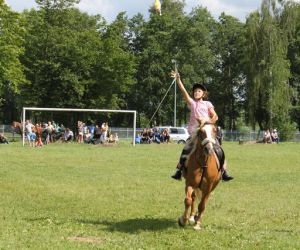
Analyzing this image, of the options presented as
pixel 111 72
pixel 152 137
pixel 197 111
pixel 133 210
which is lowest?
pixel 133 210

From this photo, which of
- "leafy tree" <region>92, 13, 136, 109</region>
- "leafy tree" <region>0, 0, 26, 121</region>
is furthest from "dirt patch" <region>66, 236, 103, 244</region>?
"leafy tree" <region>92, 13, 136, 109</region>

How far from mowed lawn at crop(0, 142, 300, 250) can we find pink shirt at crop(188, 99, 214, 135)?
1981mm

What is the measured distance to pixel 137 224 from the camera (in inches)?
447

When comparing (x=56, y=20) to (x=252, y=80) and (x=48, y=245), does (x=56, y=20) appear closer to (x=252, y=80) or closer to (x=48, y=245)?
(x=252, y=80)

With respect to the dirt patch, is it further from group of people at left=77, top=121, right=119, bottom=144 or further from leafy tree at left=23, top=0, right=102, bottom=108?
leafy tree at left=23, top=0, right=102, bottom=108

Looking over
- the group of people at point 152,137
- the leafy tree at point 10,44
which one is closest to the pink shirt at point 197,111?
the group of people at point 152,137

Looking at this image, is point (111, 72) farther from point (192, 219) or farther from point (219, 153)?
point (219, 153)

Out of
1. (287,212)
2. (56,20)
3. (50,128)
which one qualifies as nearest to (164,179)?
(287,212)

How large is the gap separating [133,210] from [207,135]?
371 cm

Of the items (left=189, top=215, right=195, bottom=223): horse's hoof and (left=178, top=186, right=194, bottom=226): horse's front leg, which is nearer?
(left=178, top=186, right=194, bottom=226): horse's front leg

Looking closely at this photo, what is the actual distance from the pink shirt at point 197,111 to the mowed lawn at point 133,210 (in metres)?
1.98

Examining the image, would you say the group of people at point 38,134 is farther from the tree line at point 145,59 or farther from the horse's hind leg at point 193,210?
the horse's hind leg at point 193,210

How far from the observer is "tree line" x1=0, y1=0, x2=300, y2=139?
64.5 m

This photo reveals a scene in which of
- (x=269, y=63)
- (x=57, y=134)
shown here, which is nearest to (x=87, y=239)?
(x=57, y=134)
